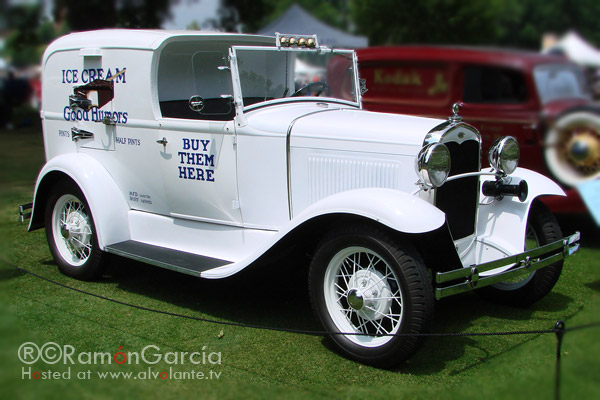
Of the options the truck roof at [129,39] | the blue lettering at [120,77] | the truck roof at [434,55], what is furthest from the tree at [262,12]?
the blue lettering at [120,77]

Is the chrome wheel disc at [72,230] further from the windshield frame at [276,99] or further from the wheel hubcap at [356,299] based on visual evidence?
the wheel hubcap at [356,299]

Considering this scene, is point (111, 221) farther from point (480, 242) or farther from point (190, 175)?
point (480, 242)

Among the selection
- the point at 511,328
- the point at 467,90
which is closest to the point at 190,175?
the point at 511,328

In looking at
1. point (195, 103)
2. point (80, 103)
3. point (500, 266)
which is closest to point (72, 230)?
point (80, 103)

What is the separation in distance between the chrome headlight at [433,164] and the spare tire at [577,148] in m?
1.15

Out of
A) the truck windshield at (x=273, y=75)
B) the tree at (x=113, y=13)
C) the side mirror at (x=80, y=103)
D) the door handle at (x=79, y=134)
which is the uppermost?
the tree at (x=113, y=13)

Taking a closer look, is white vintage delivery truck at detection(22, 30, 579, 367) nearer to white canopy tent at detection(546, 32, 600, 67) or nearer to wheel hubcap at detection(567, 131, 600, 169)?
wheel hubcap at detection(567, 131, 600, 169)

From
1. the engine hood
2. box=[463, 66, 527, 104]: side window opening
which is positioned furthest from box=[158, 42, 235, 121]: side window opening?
box=[463, 66, 527, 104]: side window opening

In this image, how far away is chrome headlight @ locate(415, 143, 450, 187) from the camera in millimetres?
3426

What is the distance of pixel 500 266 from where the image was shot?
11.6 feet

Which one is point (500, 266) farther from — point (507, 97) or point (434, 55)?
point (434, 55)

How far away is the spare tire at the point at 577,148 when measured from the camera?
4.30 m

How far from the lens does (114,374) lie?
339 cm

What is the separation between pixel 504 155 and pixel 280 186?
159 centimetres
